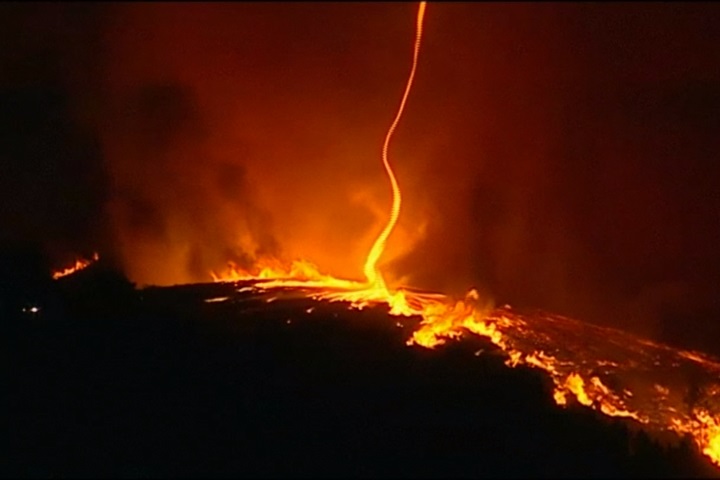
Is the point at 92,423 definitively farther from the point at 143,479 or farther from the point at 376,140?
the point at 376,140

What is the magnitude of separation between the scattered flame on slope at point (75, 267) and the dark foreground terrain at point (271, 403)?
9.84 feet

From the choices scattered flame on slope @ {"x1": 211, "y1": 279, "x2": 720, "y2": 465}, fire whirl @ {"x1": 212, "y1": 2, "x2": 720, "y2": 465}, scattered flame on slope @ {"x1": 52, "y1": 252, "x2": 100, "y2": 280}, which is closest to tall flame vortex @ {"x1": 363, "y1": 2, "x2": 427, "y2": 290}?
fire whirl @ {"x1": 212, "y1": 2, "x2": 720, "y2": 465}

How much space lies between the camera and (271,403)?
14.0 meters

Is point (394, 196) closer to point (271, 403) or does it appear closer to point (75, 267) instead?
point (75, 267)

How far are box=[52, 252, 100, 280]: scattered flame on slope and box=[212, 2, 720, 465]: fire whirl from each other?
10.4ft

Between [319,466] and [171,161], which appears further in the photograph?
[171,161]

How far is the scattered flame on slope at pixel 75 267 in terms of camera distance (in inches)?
781

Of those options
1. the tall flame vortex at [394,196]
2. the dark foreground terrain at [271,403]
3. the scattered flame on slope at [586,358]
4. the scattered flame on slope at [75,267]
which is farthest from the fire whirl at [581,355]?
the scattered flame on slope at [75,267]

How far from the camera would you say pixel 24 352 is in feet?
51.7

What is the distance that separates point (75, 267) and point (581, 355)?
917cm

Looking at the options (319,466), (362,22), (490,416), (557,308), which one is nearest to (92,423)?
(319,466)

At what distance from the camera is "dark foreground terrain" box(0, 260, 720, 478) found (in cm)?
1292

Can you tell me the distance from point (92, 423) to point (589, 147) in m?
11.1

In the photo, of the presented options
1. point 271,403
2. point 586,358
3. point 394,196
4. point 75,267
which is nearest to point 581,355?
point 586,358
